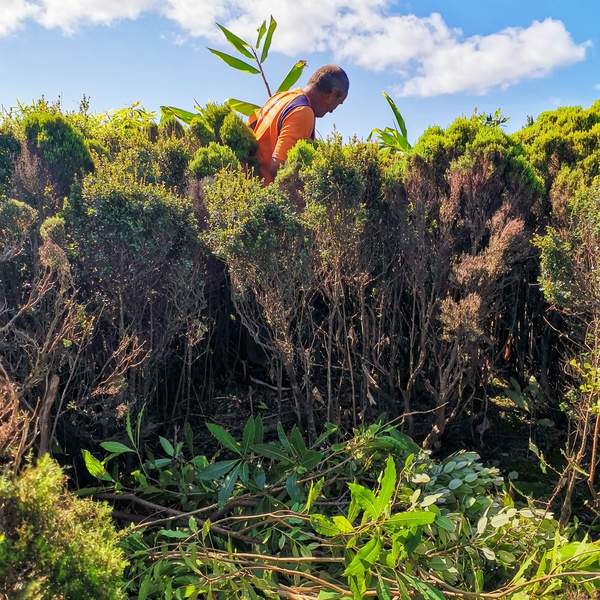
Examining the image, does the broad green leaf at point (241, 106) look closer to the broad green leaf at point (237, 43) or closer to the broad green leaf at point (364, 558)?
the broad green leaf at point (237, 43)

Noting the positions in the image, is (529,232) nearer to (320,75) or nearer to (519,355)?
(519,355)

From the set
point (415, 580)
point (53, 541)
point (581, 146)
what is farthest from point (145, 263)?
point (581, 146)

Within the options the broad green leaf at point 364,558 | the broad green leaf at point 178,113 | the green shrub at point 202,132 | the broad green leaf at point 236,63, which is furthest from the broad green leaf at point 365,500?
the broad green leaf at point 236,63

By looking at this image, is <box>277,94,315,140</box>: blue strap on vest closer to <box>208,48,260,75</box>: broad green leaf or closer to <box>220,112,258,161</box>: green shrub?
<box>220,112,258,161</box>: green shrub

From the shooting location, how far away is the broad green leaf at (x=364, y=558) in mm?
2057

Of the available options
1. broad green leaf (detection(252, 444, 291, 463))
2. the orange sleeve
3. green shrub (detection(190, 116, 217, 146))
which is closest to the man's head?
the orange sleeve

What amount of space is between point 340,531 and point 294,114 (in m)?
4.00

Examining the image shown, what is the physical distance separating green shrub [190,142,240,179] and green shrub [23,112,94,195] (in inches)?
36.9

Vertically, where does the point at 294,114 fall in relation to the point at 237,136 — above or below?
above

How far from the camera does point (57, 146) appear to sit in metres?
4.19

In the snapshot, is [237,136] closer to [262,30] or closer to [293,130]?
[293,130]

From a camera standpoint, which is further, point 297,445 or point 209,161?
point 209,161

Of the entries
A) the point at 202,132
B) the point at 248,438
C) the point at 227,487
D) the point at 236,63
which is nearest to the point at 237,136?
the point at 202,132

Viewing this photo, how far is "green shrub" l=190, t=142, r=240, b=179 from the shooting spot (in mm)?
4602
